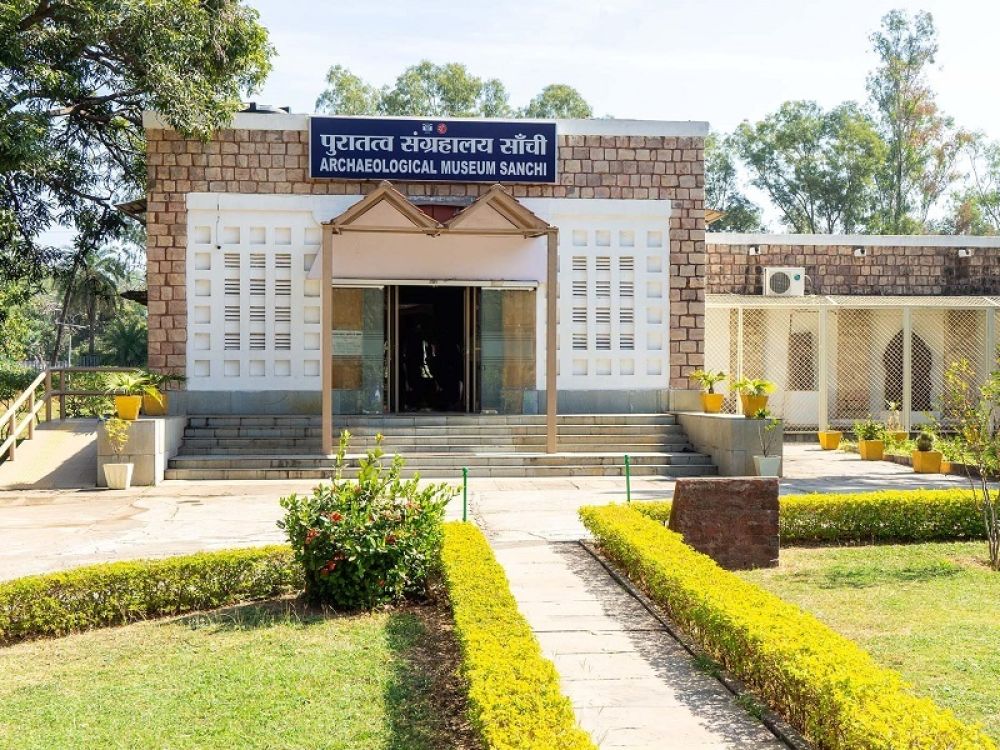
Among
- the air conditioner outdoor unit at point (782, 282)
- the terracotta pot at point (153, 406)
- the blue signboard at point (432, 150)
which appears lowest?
the terracotta pot at point (153, 406)

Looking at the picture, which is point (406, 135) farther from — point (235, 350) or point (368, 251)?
point (235, 350)

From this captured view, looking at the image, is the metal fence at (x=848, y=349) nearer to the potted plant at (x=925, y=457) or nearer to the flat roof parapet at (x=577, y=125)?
the flat roof parapet at (x=577, y=125)

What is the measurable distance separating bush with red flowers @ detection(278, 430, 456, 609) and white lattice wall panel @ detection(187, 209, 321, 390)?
9621mm

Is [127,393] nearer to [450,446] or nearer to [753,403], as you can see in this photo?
[450,446]

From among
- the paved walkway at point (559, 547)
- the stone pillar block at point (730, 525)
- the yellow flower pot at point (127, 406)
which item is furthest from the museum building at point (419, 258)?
the stone pillar block at point (730, 525)

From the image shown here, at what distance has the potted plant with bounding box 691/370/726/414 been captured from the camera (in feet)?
53.6

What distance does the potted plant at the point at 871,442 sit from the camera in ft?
55.5

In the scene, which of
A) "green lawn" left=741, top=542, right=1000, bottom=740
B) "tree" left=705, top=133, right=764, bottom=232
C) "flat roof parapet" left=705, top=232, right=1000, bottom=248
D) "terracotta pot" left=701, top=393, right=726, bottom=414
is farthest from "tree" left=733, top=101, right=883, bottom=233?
"green lawn" left=741, top=542, right=1000, bottom=740

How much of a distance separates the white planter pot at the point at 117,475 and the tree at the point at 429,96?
30067mm

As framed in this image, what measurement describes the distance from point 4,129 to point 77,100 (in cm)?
361

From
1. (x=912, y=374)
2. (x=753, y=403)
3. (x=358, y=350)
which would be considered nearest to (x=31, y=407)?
(x=358, y=350)

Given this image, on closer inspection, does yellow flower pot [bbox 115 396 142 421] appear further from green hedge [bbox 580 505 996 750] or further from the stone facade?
the stone facade

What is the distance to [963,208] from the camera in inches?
1700

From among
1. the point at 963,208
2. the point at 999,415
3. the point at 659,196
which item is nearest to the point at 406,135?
the point at 659,196
